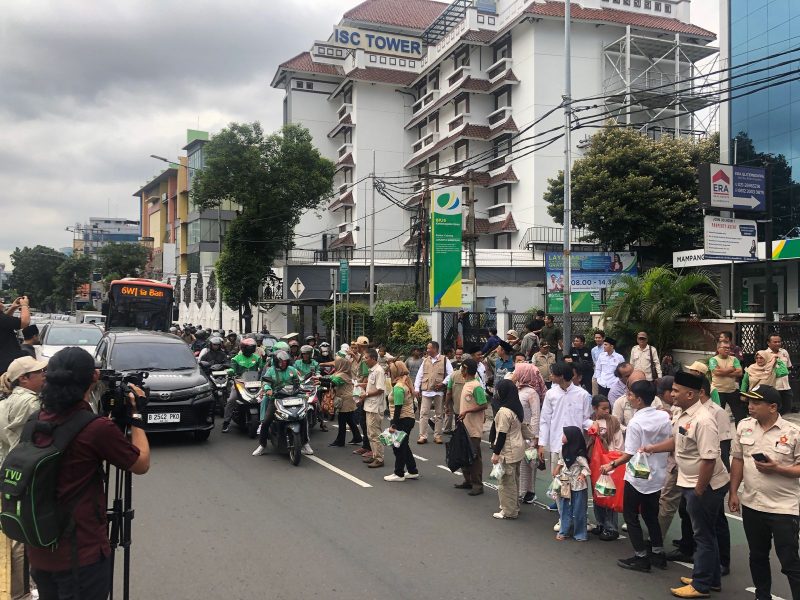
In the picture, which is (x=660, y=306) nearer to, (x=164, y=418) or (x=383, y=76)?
(x=164, y=418)

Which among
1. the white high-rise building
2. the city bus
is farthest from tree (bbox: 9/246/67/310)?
the city bus

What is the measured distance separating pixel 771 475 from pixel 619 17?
4450 cm

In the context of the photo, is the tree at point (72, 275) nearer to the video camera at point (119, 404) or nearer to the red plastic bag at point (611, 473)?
the red plastic bag at point (611, 473)

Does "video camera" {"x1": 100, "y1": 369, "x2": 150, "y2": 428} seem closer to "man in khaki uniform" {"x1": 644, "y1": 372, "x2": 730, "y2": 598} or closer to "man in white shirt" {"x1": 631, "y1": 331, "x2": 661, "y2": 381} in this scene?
"man in khaki uniform" {"x1": 644, "y1": 372, "x2": 730, "y2": 598}

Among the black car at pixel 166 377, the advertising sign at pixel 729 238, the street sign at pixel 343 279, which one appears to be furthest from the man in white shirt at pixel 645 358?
the street sign at pixel 343 279

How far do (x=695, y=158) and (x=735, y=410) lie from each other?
2233 cm

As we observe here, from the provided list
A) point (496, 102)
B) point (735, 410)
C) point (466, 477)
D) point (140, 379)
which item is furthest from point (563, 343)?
point (496, 102)

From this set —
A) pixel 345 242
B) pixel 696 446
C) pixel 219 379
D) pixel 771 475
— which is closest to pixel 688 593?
pixel 696 446

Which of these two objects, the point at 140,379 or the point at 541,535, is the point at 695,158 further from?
the point at 140,379

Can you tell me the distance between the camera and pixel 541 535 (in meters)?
7.10

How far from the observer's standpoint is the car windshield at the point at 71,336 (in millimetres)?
18344

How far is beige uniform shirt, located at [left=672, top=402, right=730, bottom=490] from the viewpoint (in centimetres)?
546

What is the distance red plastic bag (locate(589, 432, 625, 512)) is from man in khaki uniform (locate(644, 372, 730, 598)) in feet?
3.14

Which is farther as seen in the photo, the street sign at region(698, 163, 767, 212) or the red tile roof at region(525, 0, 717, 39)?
A: the red tile roof at region(525, 0, 717, 39)
